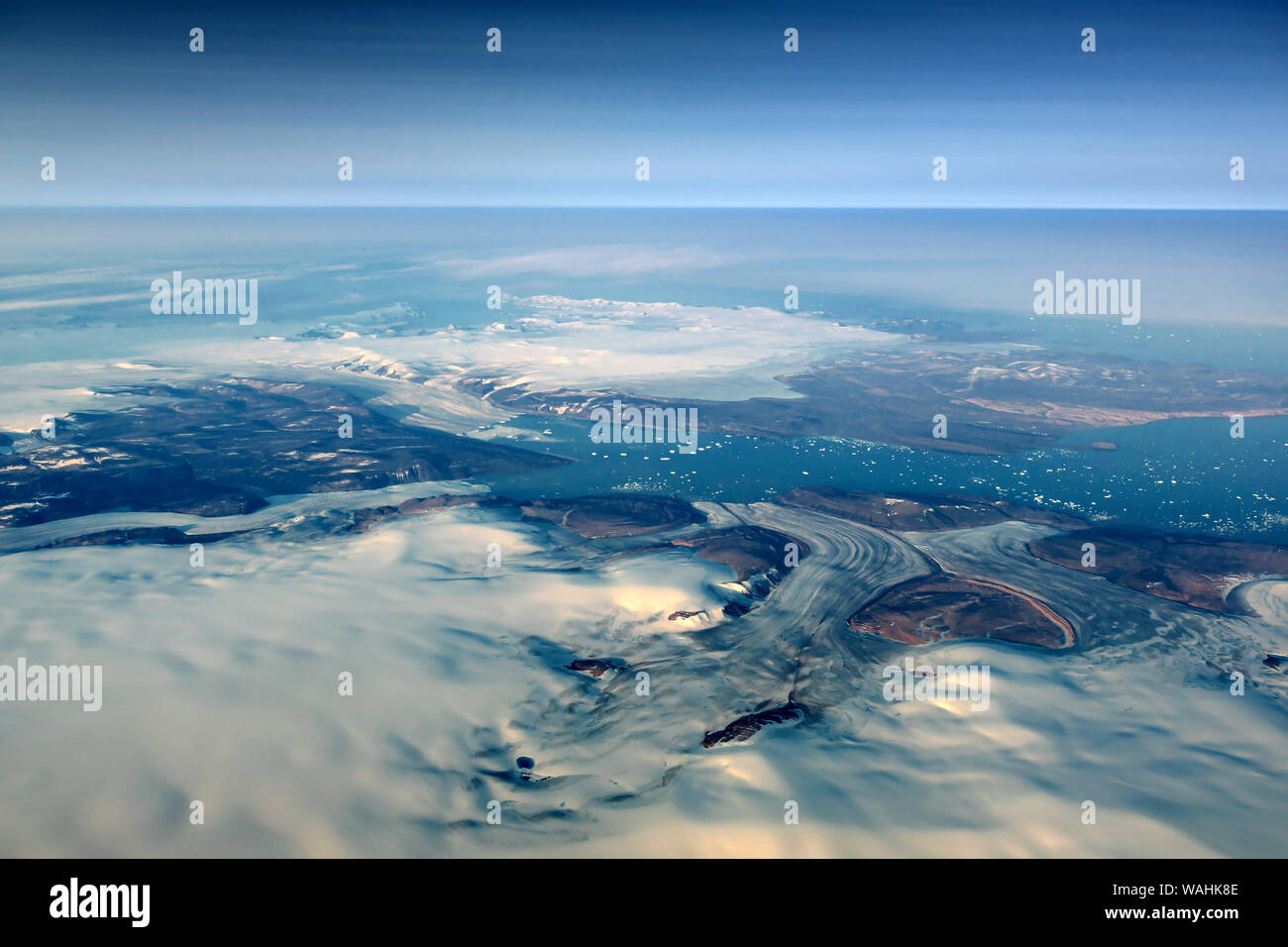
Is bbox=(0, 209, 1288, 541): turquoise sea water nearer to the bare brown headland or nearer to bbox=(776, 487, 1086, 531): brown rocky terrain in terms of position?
bbox=(776, 487, 1086, 531): brown rocky terrain

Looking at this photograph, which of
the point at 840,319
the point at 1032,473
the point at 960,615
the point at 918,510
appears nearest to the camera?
the point at 960,615

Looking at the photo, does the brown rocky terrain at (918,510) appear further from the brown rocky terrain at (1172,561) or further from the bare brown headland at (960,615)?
the bare brown headland at (960,615)

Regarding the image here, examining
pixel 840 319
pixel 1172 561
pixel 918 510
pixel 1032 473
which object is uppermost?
pixel 840 319

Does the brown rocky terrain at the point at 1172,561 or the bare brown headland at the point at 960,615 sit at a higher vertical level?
the brown rocky terrain at the point at 1172,561

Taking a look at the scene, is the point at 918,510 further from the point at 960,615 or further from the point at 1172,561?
the point at 960,615

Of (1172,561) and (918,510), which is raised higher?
(918,510)

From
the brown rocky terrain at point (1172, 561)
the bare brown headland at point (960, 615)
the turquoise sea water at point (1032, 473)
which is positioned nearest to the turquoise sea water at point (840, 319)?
the turquoise sea water at point (1032, 473)

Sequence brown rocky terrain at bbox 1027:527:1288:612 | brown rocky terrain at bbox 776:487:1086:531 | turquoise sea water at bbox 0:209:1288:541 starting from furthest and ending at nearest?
turquoise sea water at bbox 0:209:1288:541
brown rocky terrain at bbox 776:487:1086:531
brown rocky terrain at bbox 1027:527:1288:612

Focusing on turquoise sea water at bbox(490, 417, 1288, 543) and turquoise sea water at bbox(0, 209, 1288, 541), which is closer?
turquoise sea water at bbox(490, 417, 1288, 543)

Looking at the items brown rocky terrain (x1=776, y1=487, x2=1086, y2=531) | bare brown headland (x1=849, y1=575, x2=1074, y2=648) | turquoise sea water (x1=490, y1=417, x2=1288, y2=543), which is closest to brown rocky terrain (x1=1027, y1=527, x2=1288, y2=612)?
turquoise sea water (x1=490, y1=417, x2=1288, y2=543)

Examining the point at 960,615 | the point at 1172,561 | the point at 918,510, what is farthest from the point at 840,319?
the point at 960,615

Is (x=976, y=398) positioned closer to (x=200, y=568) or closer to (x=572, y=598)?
(x=572, y=598)

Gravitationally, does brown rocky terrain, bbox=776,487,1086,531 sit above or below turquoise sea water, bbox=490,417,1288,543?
below
